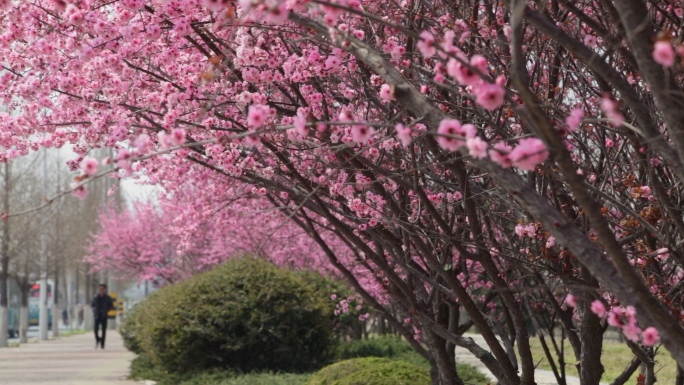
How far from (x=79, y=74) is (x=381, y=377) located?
3619mm

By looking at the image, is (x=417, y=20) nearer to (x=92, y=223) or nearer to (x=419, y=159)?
(x=419, y=159)

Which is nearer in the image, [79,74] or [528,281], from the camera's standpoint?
[79,74]

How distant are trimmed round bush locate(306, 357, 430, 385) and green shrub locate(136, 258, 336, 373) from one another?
3489 mm

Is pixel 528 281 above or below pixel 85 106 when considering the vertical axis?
below

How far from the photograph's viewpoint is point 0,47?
6.51m

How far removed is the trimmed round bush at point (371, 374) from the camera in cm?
830

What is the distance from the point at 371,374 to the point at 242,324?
4.38m

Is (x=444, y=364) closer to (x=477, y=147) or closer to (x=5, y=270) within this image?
(x=477, y=147)

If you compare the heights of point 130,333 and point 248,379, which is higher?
point 130,333

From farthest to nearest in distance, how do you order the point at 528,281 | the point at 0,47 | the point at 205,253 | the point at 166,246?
1. the point at 166,246
2. the point at 205,253
3. the point at 528,281
4. the point at 0,47

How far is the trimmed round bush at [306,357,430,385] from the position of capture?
27.2ft

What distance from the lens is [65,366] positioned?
19188 millimetres

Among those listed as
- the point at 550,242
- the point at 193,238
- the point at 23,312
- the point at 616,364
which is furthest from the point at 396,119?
the point at 23,312

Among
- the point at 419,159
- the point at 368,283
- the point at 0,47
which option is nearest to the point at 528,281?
the point at 419,159
